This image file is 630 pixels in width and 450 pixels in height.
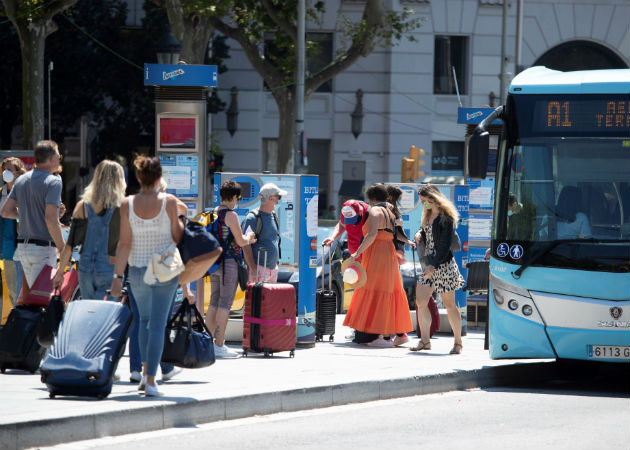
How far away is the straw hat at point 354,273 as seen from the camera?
13.5 meters

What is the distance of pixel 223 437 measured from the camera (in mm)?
8312

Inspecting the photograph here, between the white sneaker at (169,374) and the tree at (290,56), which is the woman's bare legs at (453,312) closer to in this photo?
the white sneaker at (169,374)

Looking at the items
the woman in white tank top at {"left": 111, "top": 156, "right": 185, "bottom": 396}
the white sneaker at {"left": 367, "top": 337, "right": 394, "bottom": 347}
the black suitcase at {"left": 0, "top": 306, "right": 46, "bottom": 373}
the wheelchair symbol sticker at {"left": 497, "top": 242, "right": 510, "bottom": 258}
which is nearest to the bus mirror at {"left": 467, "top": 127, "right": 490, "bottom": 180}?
the wheelchair symbol sticker at {"left": 497, "top": 242, "right": 510, "bottom": 258}

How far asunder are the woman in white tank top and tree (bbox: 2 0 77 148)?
14.3 meters

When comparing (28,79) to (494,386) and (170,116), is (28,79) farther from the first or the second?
(494,386)

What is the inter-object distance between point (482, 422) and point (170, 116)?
599 cm

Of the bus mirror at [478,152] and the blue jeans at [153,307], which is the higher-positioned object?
the bus mirror at [478,152]

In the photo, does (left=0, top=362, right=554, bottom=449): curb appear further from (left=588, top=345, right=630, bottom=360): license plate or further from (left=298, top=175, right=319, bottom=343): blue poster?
(left=298, top=175, right=319, bottom=343): blue poster

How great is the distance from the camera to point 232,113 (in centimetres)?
4012

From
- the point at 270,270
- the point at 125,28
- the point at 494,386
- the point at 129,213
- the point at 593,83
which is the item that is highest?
the point at 125,28

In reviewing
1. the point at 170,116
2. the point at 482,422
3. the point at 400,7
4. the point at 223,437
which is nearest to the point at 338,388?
the point at 482,422

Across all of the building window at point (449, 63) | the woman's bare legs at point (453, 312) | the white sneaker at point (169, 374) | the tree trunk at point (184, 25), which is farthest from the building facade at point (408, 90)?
the white sneaker at point (169, 374)

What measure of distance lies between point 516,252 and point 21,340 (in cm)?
450

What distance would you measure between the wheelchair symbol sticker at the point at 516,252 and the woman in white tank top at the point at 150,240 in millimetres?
3665
